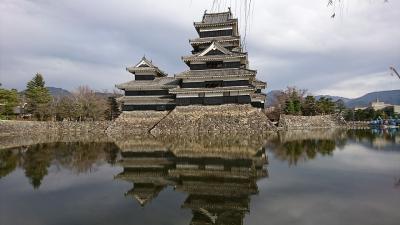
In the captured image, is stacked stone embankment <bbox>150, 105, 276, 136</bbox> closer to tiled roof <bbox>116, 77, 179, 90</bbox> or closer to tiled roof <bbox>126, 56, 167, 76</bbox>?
tiled roof <bbox>116, 77, 179, 90</bbox>

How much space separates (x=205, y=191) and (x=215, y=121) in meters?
25.1

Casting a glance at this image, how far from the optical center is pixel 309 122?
46344 mm


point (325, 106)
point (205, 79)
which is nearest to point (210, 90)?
point (205, 79)

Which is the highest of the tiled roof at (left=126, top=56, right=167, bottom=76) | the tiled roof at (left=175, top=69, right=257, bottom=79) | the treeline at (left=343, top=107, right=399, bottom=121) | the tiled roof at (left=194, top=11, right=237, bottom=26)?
the tiled roof at (left=194, top=11, right=237, bottom=26)

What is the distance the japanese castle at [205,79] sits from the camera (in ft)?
112

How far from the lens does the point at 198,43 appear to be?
39375mm

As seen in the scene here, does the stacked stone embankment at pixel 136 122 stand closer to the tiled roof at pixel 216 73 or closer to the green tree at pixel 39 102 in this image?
the tiled roof at pixel 216 73

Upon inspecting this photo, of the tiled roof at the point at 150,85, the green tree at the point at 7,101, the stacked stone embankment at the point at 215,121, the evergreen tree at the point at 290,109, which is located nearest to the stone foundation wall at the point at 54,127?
the green tree at the point at 7,101

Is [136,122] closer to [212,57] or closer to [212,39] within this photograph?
[212,57]

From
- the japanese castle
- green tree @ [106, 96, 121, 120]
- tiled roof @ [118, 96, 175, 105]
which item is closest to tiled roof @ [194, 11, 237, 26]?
the japanese castle

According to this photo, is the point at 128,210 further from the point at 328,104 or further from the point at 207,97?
the point at 328,104

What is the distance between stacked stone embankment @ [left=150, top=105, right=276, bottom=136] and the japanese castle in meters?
0.98

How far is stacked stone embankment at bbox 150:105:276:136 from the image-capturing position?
104 ft

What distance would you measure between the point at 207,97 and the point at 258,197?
27902 mm
